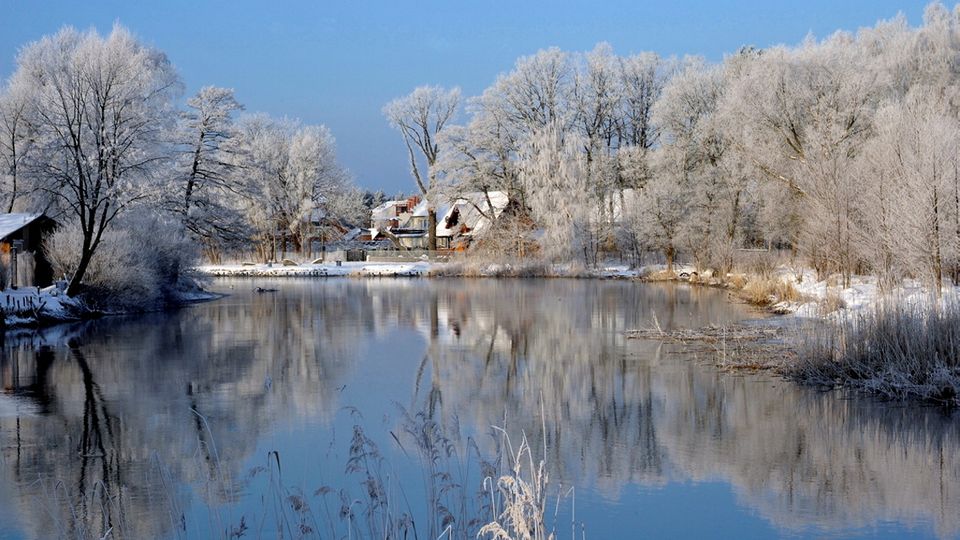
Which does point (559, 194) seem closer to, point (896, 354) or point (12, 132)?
point (12, 132)

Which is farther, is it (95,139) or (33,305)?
(95,139)

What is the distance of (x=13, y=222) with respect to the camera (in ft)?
88.2

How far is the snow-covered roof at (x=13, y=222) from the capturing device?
25859mm

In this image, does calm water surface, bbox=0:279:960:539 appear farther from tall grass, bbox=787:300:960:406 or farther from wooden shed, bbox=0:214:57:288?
wooden shed, bbox=0:214:57:288

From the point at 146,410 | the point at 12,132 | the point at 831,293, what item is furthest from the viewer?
the point at 12,132

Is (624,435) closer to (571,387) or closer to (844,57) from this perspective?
(571,387)

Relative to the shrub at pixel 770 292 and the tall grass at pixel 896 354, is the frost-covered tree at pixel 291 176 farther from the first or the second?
the tall grass at pixel 896 354

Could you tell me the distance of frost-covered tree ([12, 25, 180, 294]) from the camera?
25.8m

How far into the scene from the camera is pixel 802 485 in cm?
867

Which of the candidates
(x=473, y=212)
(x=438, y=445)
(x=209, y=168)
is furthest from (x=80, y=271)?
(x=473, y=212)

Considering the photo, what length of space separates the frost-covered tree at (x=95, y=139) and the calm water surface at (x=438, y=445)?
696 cm

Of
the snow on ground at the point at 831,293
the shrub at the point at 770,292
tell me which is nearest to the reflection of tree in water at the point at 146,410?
the snow on ground at the point at 831,293

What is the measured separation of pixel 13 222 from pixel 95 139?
3.49m

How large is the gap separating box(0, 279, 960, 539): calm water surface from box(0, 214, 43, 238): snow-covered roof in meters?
7.08
